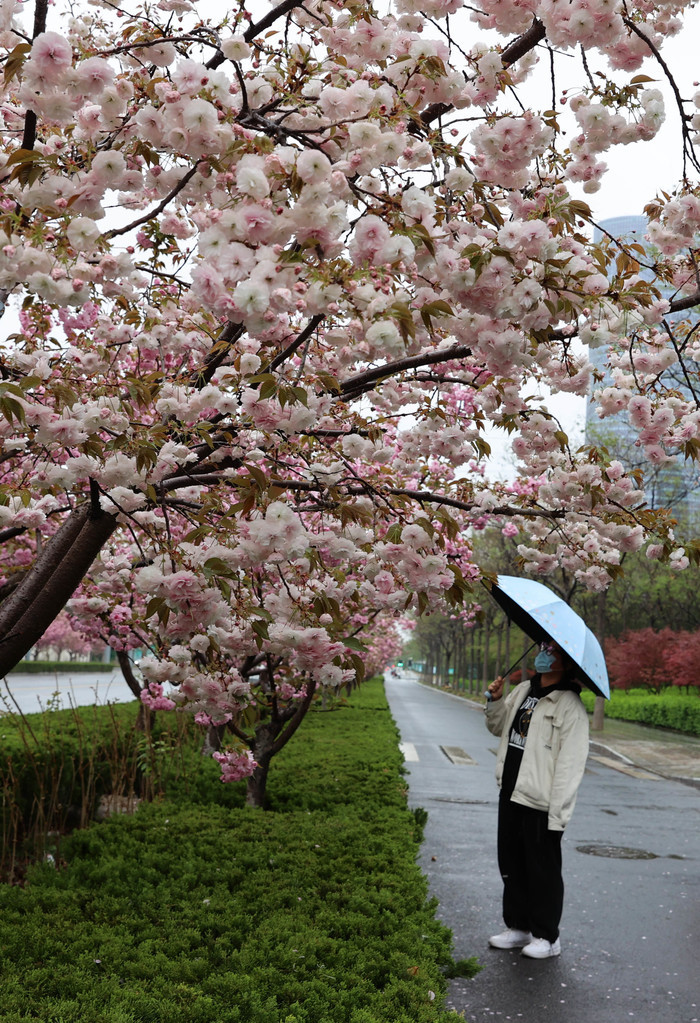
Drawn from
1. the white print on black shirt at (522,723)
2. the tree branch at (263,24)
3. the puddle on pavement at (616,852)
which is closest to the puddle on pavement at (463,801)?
the puddle on pavement at (616,852)

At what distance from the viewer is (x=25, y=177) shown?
2119 millimetres

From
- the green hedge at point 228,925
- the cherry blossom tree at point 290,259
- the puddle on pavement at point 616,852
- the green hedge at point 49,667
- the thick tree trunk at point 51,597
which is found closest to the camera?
the cherry blossom tree at point 290,259

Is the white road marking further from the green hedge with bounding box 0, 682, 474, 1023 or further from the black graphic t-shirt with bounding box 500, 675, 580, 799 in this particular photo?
the black graphic t-shirt with bounding box 500, 675, 580, 799

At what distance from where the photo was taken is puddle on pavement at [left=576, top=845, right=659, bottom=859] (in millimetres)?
8086

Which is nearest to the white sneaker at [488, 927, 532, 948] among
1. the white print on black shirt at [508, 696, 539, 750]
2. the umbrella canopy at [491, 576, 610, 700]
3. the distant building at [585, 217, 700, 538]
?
the white print on black shirt at [508, 696, 539, 750]

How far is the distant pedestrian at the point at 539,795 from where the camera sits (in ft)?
16.0

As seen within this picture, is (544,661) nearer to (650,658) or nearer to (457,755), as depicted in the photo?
(457,755)

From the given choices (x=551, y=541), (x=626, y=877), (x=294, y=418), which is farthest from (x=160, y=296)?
(x=626, y=877)

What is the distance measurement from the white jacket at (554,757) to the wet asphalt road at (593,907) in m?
0.80

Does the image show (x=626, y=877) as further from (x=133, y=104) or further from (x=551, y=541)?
(x=133, y=104)

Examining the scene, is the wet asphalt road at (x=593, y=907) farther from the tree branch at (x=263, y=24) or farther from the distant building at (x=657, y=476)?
the distant building at (x=657, y=476)

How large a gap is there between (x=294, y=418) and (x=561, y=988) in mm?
3374

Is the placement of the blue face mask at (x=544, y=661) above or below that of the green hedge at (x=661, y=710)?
above

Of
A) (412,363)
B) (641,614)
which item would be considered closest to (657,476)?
(641,614)
